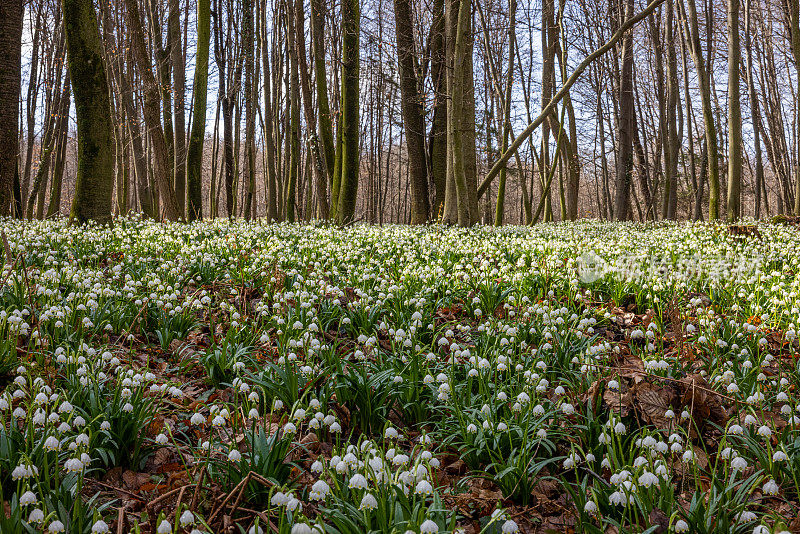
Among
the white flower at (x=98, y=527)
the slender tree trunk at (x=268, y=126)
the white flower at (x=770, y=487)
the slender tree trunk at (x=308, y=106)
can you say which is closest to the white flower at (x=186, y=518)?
the white flower at (x=98, y=527)

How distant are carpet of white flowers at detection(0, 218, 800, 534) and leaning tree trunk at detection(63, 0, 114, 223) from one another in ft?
5.73

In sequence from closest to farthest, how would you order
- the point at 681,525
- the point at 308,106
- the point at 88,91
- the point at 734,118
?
the point at 681,525 < the point at 88,91 < the point at 734,118 < the point at 308,106

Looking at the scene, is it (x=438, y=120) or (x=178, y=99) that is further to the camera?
(x=438, y=120)

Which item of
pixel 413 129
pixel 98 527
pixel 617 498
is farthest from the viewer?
pixel 413 129

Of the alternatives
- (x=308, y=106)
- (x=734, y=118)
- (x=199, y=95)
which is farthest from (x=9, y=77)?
(x=734, y=118)

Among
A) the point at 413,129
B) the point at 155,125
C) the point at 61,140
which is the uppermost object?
the point at 61,140

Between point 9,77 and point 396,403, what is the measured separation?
9.77m

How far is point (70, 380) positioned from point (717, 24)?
25.9 m

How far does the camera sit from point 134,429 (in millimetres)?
2586

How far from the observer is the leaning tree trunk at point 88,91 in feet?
24.0

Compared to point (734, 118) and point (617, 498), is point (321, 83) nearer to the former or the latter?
point (734, 118)

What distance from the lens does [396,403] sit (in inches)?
129

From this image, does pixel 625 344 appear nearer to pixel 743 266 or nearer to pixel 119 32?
pixel 743 266

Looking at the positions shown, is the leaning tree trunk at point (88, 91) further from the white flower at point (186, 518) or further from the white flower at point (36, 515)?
the white flower at point (186, 518)
